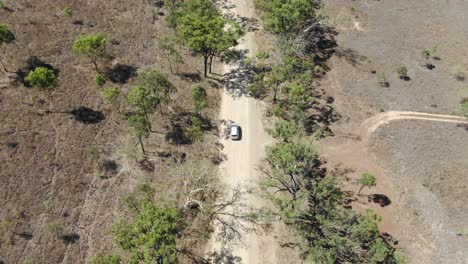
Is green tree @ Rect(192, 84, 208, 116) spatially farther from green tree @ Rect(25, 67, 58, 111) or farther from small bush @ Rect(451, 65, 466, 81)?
small bush @ Rect(451, 65, 466, 81)

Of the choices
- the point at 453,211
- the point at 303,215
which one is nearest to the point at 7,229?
the point at 303,215

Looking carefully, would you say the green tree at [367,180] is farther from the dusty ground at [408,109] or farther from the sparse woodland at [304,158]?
the dusty ground at [408,109]

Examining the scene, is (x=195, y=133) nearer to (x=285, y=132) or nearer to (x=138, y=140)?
(x=138, y=140)

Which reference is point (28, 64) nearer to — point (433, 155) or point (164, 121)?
point (164, 121)

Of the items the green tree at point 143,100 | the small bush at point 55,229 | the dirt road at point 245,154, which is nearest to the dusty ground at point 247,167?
the dirt road at point 245,154

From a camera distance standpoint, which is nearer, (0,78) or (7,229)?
(7,229)

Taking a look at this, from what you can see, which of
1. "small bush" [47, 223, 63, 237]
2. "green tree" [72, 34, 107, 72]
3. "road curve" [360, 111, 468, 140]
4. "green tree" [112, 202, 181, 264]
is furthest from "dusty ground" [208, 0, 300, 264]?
"green tree" [72, 34, 107, 72]

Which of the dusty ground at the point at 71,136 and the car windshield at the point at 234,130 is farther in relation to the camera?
the car windshield at the point at 234,130
